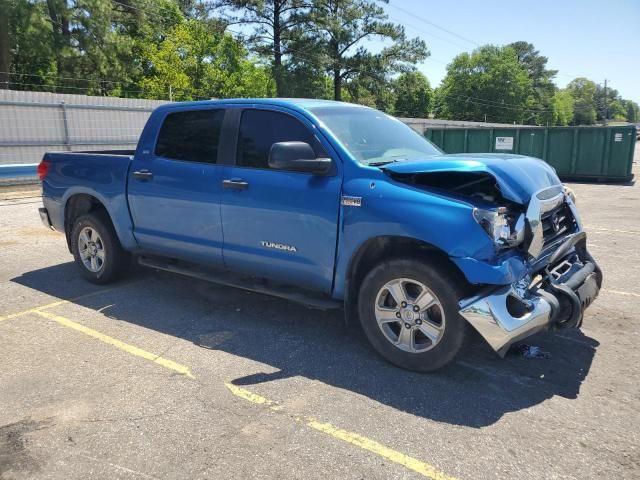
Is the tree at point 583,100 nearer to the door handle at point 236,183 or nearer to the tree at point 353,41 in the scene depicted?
the tree at point 353,41

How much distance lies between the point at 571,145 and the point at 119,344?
19751 mm

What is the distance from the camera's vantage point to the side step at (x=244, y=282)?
13.5ft

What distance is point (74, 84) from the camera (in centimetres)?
3378

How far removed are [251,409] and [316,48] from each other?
37.3m

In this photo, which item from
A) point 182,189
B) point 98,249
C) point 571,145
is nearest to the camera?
point 182,189

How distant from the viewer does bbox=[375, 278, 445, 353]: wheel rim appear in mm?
3576

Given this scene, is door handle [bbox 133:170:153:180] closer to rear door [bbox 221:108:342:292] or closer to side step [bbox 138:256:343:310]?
side step [bbox 138:256:343:310]

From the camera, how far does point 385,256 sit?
391cm

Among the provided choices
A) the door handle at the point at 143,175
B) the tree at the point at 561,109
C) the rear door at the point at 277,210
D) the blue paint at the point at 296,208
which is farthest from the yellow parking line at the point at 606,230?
the tree at the point at 561,109

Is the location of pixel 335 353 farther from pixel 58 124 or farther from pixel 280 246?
pixel 58 124

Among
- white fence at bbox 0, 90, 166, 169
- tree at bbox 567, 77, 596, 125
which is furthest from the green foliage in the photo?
tree at bbox 567, 77, 596, 125

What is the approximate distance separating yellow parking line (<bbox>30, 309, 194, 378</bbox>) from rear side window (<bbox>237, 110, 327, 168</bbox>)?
1.74m

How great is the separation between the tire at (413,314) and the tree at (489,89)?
8730 cm

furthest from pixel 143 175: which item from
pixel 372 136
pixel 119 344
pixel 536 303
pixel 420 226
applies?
pixel 536 303
